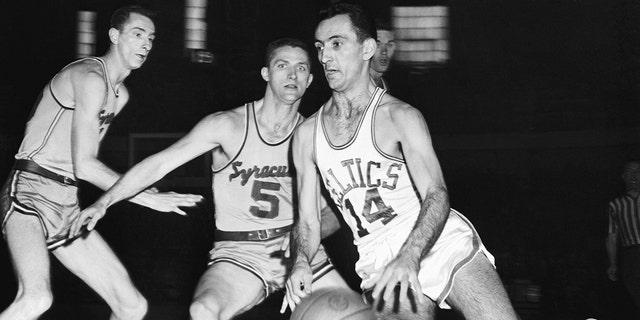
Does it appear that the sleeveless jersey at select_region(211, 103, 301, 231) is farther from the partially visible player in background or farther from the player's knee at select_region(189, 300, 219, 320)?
the partially visible player in background

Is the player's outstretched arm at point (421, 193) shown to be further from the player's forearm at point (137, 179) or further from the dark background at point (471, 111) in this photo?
the dark background at point (471, 111)

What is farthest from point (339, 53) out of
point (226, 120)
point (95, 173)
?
point (95, 173)

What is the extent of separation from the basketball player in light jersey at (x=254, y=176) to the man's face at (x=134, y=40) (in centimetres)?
79

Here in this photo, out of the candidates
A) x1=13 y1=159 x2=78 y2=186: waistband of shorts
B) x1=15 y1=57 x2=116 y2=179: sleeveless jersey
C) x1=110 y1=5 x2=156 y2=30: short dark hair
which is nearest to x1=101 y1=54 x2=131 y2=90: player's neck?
x1=110 y1=5 x2=156 y2=30: short dark hair

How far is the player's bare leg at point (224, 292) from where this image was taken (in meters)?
3.58

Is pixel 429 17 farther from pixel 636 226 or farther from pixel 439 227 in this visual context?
pixel 439 227

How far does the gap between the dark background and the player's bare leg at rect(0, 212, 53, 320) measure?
283cm

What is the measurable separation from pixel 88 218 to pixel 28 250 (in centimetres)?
34

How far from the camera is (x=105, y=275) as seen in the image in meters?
4.09

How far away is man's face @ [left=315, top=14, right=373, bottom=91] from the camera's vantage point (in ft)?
11.6

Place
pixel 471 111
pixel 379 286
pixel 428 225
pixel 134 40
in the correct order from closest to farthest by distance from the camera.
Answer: pixel 379 286
pixel 428 225
pixel 134 40
pixel 471 111

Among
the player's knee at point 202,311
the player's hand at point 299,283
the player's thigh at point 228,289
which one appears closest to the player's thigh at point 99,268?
the player's thigh at point 228,289

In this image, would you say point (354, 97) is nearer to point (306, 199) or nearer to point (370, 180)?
point (370, 180)

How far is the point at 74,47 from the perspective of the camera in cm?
769
